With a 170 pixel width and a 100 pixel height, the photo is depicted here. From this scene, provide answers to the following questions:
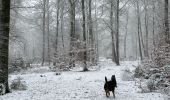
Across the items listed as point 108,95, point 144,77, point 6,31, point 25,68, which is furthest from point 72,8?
Answer: point 108,95

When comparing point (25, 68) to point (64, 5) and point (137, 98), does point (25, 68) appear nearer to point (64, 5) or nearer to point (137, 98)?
point (64, 5)

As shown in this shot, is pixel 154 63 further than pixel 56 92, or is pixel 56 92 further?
pixel 154 63

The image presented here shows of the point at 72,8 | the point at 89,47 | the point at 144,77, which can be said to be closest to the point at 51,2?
the point at 72,8

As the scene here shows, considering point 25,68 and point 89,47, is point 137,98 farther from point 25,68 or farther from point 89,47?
point 25,68

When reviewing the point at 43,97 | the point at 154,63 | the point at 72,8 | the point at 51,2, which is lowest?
the point at 43,97

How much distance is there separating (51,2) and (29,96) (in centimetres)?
2432

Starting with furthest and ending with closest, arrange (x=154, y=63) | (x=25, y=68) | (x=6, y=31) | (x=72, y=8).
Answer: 1. (x=25, y=68)
2. (x=72, y=8)
3. (x=154, y=63)
4. (x=6, y=31)

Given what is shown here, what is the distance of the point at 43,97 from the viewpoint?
34.1 ft

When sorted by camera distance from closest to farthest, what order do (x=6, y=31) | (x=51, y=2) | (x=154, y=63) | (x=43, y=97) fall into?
(x=43, y=97) → (x=6, y=31) → (x=154, y=63) → (x=51, y=2)

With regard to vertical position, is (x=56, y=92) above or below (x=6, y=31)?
below

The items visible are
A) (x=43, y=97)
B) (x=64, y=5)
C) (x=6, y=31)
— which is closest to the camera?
(x=43, y=97)

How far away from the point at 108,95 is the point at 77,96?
4.29 feet

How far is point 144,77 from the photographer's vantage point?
14625mm

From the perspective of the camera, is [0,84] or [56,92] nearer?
[0,84]
